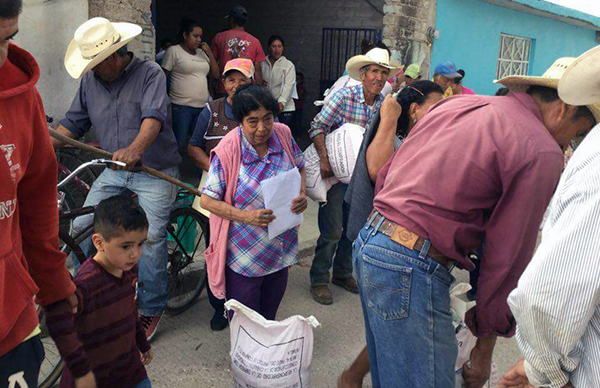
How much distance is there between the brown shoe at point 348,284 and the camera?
477cm

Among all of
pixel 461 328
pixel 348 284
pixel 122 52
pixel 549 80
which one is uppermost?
pixel 549 80

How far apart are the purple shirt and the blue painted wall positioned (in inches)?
329

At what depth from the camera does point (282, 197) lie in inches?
125

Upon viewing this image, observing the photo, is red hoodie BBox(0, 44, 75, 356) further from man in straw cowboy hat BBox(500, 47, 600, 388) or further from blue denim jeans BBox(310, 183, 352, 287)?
blue denim jeans BBox(310, 183, 352, 287)

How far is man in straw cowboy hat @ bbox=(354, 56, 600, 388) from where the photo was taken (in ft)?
6.44

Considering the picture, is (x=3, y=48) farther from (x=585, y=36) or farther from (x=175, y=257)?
(x=585, y=36)

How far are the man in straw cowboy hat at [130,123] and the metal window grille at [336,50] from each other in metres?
8.08

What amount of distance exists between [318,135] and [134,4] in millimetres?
2221

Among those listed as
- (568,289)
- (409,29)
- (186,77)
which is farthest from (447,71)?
(568,289)

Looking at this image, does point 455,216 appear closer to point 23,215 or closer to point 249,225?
point 249,225

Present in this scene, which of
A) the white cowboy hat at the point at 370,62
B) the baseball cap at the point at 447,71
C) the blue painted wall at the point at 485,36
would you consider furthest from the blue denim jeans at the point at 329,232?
the blue painted wall at the point at 485,36

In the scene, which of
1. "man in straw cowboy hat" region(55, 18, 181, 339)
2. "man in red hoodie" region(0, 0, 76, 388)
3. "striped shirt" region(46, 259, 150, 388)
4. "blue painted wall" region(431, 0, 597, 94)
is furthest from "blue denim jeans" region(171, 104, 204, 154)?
"blue painted wall" region(431, 0, 597, 94)

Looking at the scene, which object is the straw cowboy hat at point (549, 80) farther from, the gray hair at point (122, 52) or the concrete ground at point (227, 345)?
the gray hair at point (122, 52)

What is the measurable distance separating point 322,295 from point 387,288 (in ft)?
8.01
